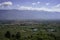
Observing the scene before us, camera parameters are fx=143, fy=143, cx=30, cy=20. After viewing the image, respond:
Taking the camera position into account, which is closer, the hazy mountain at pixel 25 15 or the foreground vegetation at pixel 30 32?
the foreground vegetation at pixel 30 32

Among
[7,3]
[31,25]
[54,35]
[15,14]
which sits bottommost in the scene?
[54,35]

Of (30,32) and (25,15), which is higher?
(25,15)

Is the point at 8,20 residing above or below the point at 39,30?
above

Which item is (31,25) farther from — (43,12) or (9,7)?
(9,7)

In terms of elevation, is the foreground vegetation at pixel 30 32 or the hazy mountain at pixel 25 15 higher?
the hazy mountain at pixel 25 15

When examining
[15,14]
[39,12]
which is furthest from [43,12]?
[15,14]

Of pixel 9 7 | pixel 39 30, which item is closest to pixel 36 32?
pixel 39 30
